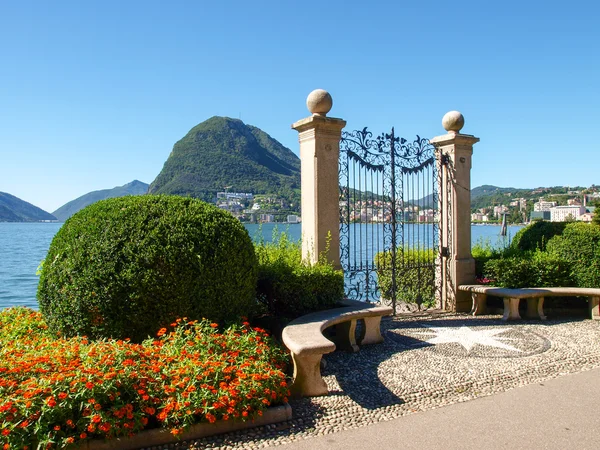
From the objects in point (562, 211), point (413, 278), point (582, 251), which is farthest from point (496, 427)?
point (562, 211)

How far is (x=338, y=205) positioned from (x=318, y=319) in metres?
2.25

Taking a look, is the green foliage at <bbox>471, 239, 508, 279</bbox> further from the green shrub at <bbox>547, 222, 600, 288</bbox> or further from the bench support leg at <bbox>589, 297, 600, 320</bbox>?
→ the bench support leg at <bbox>589, 297, 600, 320</bbox>

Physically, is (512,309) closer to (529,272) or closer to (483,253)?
(529,272)

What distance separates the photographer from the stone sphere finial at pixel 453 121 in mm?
8883

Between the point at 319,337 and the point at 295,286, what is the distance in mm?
1450

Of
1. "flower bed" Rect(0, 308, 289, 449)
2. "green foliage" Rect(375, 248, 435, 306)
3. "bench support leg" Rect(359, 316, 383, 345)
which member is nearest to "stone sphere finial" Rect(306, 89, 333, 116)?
"bench support leg" Rect(359, 316, 383, 345)

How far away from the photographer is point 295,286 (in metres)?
6.17

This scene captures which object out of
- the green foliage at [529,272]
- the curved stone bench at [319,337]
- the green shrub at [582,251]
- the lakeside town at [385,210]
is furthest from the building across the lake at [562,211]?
the curved stone bench at [319,337]

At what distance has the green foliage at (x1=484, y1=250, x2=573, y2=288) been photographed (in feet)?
28.2

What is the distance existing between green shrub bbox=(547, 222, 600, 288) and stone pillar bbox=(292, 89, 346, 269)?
15.7ft

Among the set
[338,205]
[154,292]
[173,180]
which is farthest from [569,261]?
[173,180]

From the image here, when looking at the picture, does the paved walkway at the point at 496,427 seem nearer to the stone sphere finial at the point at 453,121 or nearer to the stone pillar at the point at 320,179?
the stone pillar at the point at 320,179

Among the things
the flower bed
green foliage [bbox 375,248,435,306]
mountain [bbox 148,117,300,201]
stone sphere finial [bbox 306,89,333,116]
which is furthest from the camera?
mountain [bbox 148,117,300,201]

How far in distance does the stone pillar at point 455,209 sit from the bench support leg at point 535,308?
1079mm
